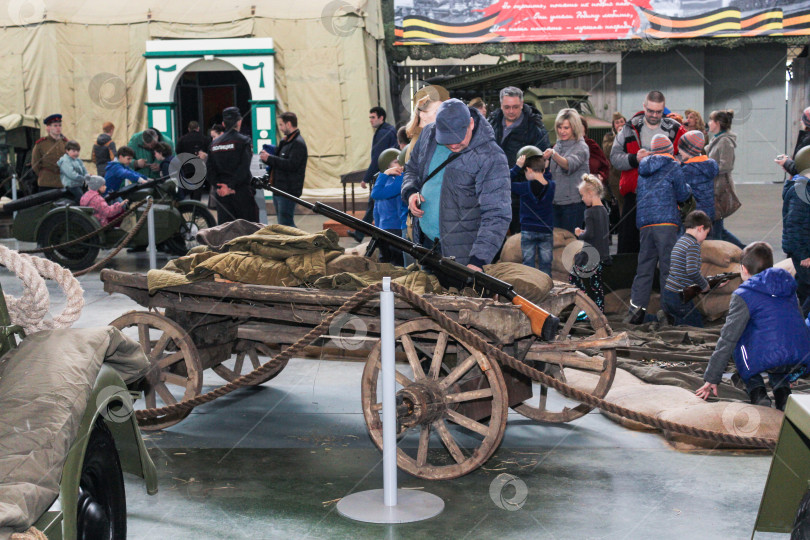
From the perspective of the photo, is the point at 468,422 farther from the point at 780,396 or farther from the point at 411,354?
the point at 780,396

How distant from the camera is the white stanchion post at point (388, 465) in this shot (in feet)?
14.0

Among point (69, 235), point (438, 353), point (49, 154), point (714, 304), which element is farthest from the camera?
point (49, 154)

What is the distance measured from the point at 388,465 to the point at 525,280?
4.57 ft

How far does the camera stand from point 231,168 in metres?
10.8

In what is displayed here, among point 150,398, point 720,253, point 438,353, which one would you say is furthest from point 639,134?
point 150,398

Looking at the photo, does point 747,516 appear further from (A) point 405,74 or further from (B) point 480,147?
(A) point 405,74

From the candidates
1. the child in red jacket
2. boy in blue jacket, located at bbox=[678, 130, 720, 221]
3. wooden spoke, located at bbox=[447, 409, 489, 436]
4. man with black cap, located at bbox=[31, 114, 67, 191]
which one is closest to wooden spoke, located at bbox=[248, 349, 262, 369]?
wooden spoke, located at bbox=[447, 409, 489, 436]

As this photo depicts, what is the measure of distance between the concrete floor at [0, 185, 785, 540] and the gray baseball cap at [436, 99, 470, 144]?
1715 mm

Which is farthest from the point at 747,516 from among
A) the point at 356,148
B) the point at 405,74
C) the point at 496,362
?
the point at 405,74

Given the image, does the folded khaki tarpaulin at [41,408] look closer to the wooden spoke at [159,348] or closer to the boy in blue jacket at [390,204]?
the wooden spoke at [159,348]

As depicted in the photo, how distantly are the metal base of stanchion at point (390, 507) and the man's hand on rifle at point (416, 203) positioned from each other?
1732 mm

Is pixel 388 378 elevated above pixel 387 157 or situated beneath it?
situated beneath

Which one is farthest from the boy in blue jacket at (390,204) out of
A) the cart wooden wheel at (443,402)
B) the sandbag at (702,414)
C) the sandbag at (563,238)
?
the cart wooden wheel at (443,402)

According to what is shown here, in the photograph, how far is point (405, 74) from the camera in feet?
78.0
